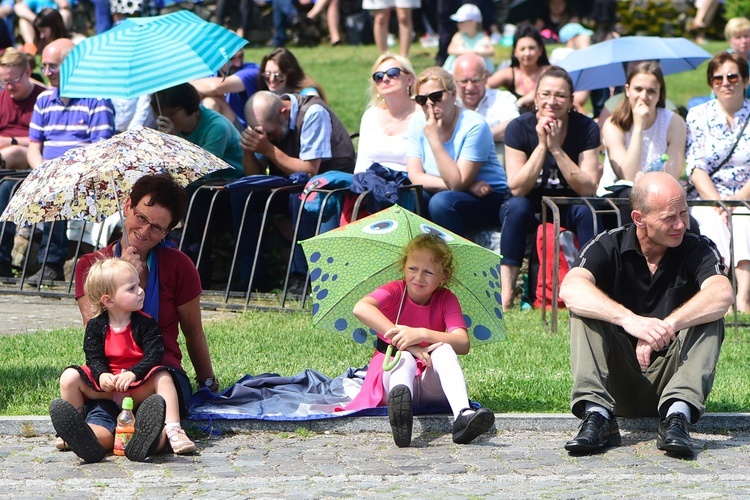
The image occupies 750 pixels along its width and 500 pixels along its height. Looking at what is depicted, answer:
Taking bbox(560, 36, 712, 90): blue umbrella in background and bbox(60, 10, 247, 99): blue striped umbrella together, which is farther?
bbox(560, 36, 712, 90): blue umbrella in background

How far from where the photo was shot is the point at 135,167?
661 centimetres

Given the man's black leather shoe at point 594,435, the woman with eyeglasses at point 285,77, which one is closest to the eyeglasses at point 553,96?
the woman with eyeglasses at point 285,77

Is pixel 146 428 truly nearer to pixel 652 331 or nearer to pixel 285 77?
pixel 652 331

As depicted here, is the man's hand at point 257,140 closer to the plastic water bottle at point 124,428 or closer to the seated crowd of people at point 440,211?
the seated crowd of people at point 440,211

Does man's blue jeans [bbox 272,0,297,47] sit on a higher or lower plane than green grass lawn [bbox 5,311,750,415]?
A: higher

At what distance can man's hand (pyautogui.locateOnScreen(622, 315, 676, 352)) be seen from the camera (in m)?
5.95

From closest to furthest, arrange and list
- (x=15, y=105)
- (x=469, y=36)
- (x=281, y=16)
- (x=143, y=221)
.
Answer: (x=143, y=221) < (x=15, y=105) < (x=469, y=36) < (x=281, y=16)

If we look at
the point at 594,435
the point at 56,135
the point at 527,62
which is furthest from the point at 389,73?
the point at 594,435

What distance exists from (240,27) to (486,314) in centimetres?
1882

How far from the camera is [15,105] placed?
39.9ft

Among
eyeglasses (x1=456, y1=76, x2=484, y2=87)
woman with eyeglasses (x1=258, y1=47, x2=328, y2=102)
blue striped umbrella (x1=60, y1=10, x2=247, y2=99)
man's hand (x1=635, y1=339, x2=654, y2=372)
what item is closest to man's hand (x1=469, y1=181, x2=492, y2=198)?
eyeglasses (x1=456, y1=76, x2=484, y2=87)

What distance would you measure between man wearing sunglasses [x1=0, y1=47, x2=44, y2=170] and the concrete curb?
617 centimetres

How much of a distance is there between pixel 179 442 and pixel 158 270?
936 mm

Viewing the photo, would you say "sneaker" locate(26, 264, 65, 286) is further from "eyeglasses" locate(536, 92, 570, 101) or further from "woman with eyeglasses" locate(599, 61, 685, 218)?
"woman with eyeglasses" locate(599, 61, 685, 218)
